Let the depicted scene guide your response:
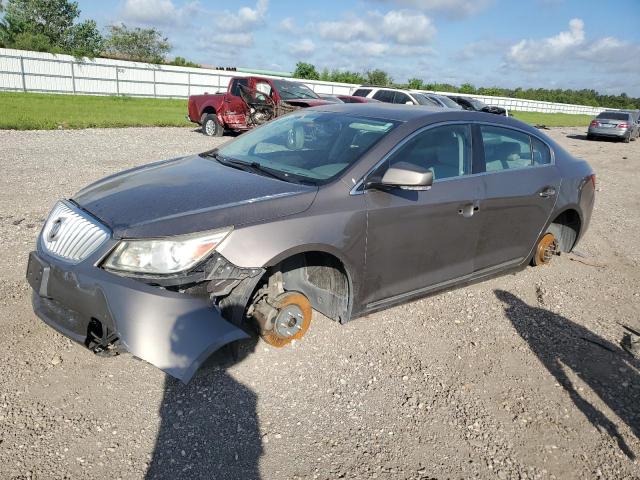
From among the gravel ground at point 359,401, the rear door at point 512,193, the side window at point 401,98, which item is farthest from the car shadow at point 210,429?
the side window at point 401,98

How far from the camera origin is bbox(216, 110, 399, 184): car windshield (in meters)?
3.57

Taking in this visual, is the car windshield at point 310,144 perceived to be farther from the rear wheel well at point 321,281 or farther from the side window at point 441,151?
the rear wheel well at point 321,281

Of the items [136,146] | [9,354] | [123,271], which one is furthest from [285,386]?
[136,146]

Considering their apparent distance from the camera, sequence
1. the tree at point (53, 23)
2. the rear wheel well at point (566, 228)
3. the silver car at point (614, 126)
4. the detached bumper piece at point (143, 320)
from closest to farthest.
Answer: the detached bumper piece at point (143, 320), the rear wheel well at point (566, 228), the silver car at point (614, 126), the tree at point (53, 23)

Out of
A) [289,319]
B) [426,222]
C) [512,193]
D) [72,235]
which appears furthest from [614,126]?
[72,235]

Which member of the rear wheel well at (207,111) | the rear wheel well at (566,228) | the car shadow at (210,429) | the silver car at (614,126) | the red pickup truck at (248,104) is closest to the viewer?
the car shadow at (210,429)

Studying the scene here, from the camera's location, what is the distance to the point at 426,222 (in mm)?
3709

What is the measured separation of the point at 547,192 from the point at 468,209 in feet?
4.08

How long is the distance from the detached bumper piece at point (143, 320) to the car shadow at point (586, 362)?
222 centimetres

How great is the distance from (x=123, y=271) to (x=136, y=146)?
1053 centimetres

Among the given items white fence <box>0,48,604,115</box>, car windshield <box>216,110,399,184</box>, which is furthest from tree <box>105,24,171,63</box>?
car windshield <box>216,110,399,184</box>

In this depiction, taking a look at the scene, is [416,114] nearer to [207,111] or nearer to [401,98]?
[207,111]

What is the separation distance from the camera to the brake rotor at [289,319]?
129 inches

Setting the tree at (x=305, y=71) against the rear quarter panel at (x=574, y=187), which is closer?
the rear quarter panel at (x=574, y=187)
